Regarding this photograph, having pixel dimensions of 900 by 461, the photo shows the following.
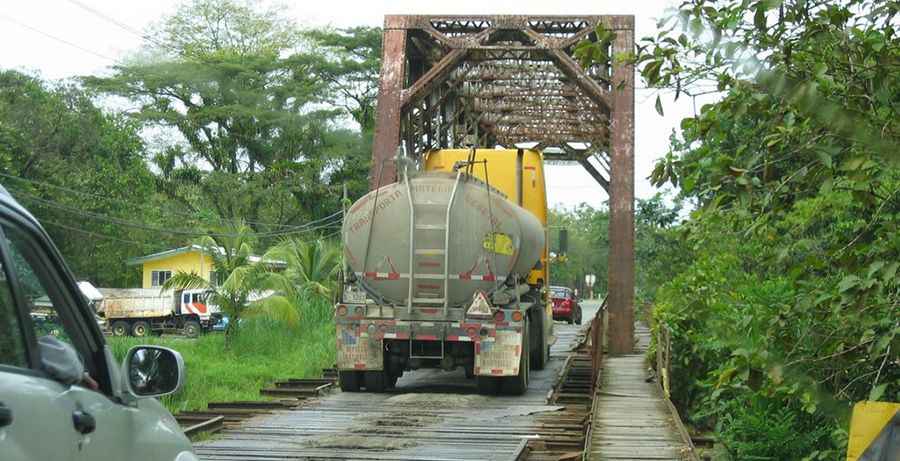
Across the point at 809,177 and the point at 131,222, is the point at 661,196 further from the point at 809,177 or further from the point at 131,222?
the point at 809,177

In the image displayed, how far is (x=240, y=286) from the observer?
24812 mm

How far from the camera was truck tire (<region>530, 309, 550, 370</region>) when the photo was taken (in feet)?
64.5

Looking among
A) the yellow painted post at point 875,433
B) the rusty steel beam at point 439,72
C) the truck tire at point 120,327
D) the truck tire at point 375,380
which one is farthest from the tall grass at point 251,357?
the truck tire at point 120,327

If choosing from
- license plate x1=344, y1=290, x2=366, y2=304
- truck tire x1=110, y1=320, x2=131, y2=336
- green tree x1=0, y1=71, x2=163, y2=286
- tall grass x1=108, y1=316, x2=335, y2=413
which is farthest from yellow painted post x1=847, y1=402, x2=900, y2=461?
truck tire x1=110, y1=320, x2=131, y2=336

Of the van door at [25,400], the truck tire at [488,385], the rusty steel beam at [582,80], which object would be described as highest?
the rusty steel beam at [582,80]

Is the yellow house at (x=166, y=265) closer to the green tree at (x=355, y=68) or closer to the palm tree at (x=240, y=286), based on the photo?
the green tree at (x=355, y=68)

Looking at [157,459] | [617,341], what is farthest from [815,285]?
[617,341]

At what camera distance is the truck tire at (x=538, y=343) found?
19672mm

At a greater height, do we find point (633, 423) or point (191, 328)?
point (191, 328)

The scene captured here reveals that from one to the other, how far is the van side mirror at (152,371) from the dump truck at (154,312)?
38.0 metres

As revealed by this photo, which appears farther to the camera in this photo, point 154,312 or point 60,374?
point 154,312

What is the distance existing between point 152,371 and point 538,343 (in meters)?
16.5

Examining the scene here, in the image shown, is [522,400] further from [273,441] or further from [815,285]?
[815,285]

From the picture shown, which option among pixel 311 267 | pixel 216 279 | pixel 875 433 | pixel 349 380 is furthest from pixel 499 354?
pixel 311 267
